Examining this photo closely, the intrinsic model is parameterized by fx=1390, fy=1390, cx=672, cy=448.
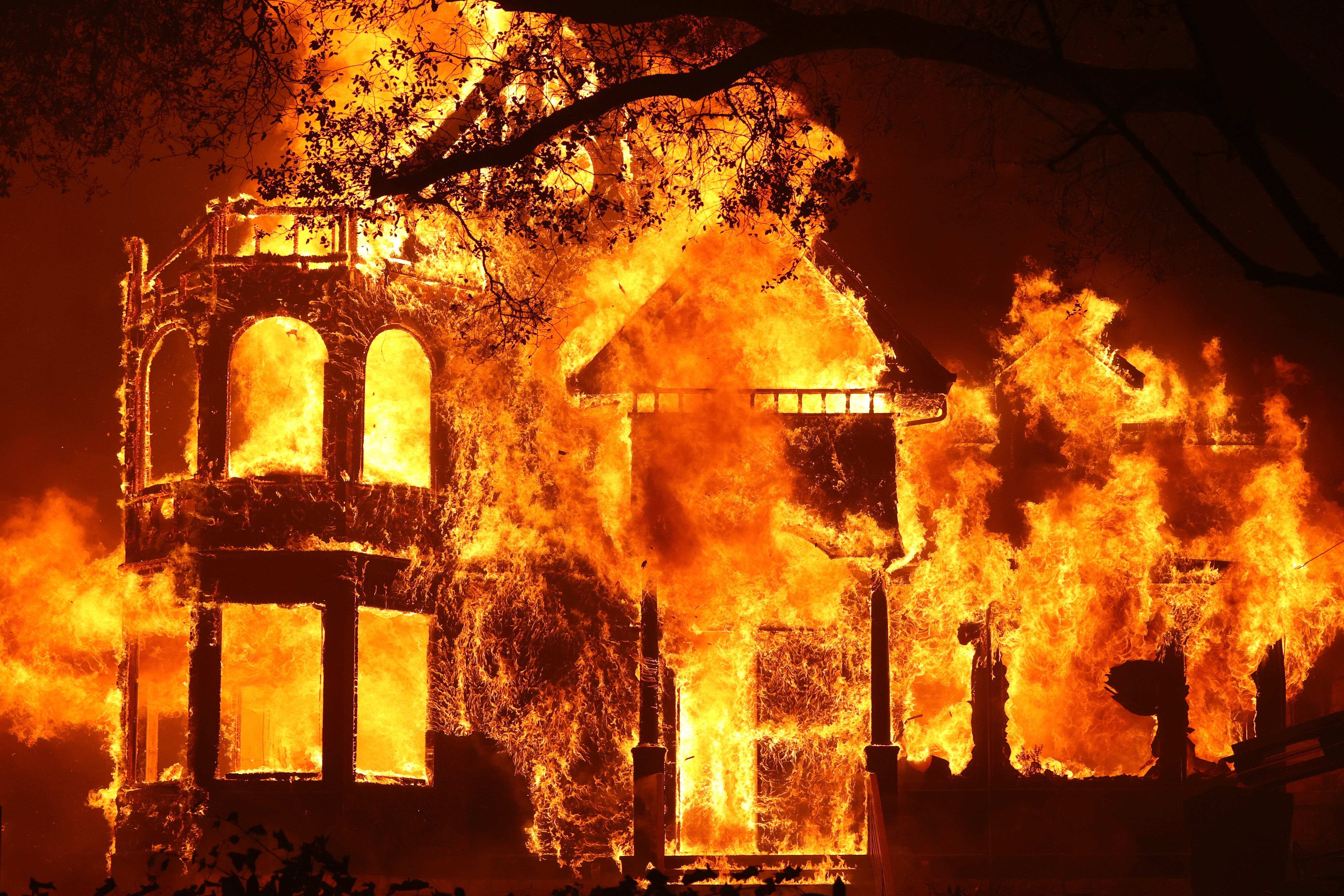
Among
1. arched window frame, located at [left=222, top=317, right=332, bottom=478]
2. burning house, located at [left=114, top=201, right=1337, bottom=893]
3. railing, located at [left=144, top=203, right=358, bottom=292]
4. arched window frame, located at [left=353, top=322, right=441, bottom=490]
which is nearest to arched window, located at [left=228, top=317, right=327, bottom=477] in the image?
arched window frame, located at [left=353, top=322, right=441, bottom=490]

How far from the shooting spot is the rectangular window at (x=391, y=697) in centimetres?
1953

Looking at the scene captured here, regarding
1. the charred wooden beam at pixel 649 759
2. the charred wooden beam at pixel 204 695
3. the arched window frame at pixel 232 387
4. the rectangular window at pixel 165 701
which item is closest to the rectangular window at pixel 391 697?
the rectangular window at pixel 165 701

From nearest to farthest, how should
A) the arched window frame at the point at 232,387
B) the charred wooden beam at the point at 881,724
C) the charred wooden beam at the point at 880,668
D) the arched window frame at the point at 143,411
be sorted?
the charred wooden beam at the point at 881,724, the charred wooden beam at the point at 880,668, the arched window frame at the point at 232,387, the arched window frame at the point at 143,411

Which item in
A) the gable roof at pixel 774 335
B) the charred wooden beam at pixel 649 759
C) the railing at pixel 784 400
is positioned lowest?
the charred wooden beam at pixel 649 759

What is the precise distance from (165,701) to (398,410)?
567 centimetres

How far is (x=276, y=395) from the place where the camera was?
19.5m

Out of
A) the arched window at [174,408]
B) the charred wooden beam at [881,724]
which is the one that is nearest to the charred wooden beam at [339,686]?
the arched window at [174,408]

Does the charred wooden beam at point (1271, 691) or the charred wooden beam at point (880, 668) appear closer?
the charred wooden beam at point (880, 668)

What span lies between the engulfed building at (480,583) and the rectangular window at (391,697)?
1.35 m

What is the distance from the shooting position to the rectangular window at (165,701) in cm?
1973

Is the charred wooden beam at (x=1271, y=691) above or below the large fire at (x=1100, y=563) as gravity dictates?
below

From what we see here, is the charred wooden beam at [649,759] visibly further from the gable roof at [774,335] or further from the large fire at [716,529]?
the gable roof at [774,335]

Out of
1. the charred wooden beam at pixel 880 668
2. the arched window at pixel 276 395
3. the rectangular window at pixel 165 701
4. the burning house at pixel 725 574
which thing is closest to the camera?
the charred wooden beam at pixel 880 668

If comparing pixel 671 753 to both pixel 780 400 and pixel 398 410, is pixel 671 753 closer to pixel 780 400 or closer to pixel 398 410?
pixel 780 400
